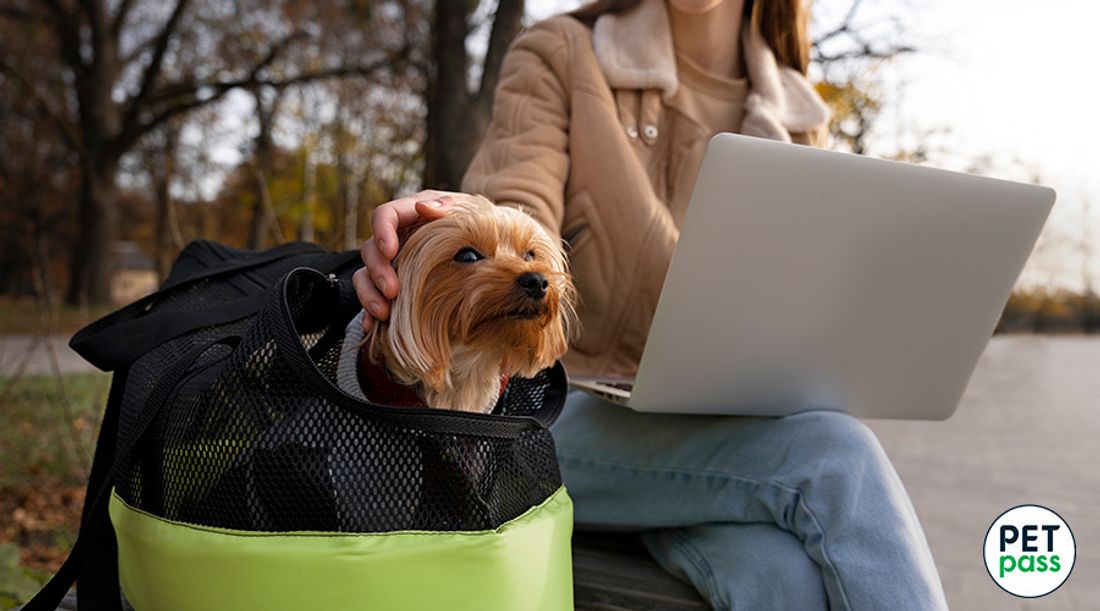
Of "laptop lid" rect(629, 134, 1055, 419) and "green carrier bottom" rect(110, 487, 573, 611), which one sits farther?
"laptop lid" rect(629, 134, 1055, 419)

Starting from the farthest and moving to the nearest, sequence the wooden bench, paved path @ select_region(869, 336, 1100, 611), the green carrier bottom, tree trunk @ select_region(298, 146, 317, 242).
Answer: tree trunk @ select_region(298, 146, 317, 242) < paved path @ select_region(869, 336, 1100, 611) < the wooden bench < the green carrier bottom

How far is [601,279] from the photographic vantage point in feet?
6.45

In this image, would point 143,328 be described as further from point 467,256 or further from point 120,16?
point 120,16

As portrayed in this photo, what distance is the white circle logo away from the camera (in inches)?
72.9

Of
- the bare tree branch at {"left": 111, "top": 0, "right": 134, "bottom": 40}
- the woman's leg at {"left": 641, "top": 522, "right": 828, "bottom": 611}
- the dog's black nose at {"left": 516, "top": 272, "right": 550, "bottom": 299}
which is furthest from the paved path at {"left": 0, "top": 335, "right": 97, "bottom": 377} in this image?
Answer: the dog's black nose at {"left": 516, "top": 272, "right": 550, "bottom": 299}

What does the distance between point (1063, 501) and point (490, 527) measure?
4403 mm

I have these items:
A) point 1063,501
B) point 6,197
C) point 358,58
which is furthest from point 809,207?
point 6,197

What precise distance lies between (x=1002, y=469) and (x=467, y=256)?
5.04 m

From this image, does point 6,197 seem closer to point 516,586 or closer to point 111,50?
point 111,50

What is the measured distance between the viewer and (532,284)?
129 centimetres

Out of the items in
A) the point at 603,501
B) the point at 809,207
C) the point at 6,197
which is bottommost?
the point at 6,197

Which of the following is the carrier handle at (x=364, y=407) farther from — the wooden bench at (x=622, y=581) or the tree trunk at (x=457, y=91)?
the tree trunk at (x=457, y=91)

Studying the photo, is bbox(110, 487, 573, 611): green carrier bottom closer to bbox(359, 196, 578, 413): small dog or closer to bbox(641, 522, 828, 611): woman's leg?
bbox(359, 196, 578, 413): small dog

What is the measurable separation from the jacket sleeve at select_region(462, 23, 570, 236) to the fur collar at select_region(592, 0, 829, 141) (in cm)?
11
